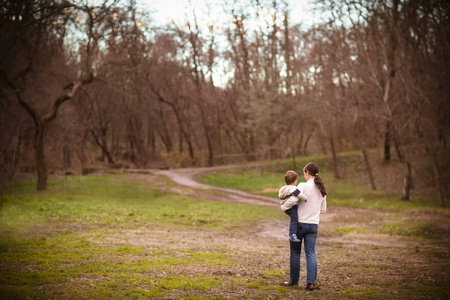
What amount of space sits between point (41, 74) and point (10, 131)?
5.32 metres

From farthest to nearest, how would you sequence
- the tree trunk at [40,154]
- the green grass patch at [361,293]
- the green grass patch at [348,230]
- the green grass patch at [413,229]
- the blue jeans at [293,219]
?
the tree trunk at [40,154] → the green grass patch at [348,230] → the green grass patch at [413,229] → the blue jeans at [293,219] → the green grass patch at [361,293]

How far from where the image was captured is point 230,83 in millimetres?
52594

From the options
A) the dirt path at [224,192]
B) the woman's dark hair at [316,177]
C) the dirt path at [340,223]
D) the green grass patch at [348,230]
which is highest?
the woman's dark hair at [316,177]

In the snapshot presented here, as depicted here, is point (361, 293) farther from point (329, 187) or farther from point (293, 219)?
point (329, 187)

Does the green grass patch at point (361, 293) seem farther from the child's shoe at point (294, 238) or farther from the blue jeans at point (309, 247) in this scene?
the child's shoe at point (294, 238)

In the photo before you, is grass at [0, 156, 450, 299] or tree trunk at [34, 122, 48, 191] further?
tree trunk at [34, 122, 48, 191]

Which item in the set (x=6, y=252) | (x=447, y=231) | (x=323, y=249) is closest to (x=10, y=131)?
(x=6, y=252)

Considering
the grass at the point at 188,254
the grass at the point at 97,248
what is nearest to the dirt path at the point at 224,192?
the grass at the point at 188,254

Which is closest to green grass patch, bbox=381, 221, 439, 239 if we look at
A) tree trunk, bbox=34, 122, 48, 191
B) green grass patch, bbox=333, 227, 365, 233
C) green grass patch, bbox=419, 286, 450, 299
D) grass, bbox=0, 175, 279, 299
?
green grass patch, bbox=333, 227, 365, 233

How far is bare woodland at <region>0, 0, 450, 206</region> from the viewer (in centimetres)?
2542

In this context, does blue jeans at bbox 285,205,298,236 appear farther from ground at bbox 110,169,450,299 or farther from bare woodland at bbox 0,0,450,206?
bare woodland at bbox 0,0,450,206

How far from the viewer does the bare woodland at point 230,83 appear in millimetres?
25422

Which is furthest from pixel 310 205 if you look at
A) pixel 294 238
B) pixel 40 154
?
pixel 40 154

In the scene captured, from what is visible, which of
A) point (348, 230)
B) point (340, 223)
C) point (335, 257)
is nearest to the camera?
point (335, 257)
